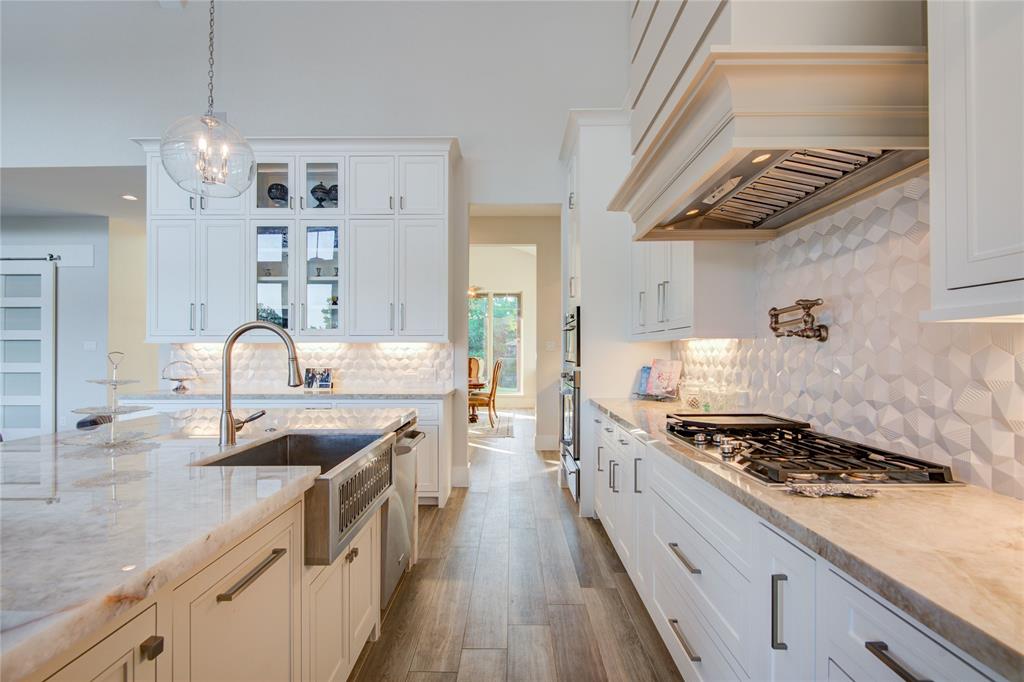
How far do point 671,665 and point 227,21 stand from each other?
5770 mm

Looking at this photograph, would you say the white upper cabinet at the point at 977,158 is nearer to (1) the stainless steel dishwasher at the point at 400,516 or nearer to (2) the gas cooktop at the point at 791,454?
(2) the gas cooktop at the point at 791,454

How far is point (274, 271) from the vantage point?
12.8 ft

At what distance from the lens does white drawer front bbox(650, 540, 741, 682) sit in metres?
1.35

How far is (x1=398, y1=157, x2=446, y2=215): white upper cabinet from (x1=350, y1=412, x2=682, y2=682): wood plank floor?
2.41 metres

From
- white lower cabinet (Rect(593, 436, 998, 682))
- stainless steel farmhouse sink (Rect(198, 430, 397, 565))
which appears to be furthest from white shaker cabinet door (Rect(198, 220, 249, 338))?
white lower cabinet (Rect(593, 436, 998, 682))

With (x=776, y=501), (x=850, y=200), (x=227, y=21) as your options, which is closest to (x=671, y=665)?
(x=776, y=501)

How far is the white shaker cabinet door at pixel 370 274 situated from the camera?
388cm

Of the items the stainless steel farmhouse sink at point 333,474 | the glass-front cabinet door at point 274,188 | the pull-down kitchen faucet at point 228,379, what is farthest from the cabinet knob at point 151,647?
the glass-front cabinet door at point 274,188

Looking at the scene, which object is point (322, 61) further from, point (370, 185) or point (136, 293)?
point (136, 293)

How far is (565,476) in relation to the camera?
4.27 m

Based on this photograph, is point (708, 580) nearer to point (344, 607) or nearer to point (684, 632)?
point (684, 632)

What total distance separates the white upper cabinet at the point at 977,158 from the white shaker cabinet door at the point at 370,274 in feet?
11.3

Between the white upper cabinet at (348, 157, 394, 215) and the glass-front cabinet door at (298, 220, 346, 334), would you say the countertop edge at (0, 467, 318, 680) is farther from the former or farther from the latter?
the white upper cabinet at (348, 157, 394, 215)

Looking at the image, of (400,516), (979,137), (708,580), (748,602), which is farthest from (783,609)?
(400,516)
